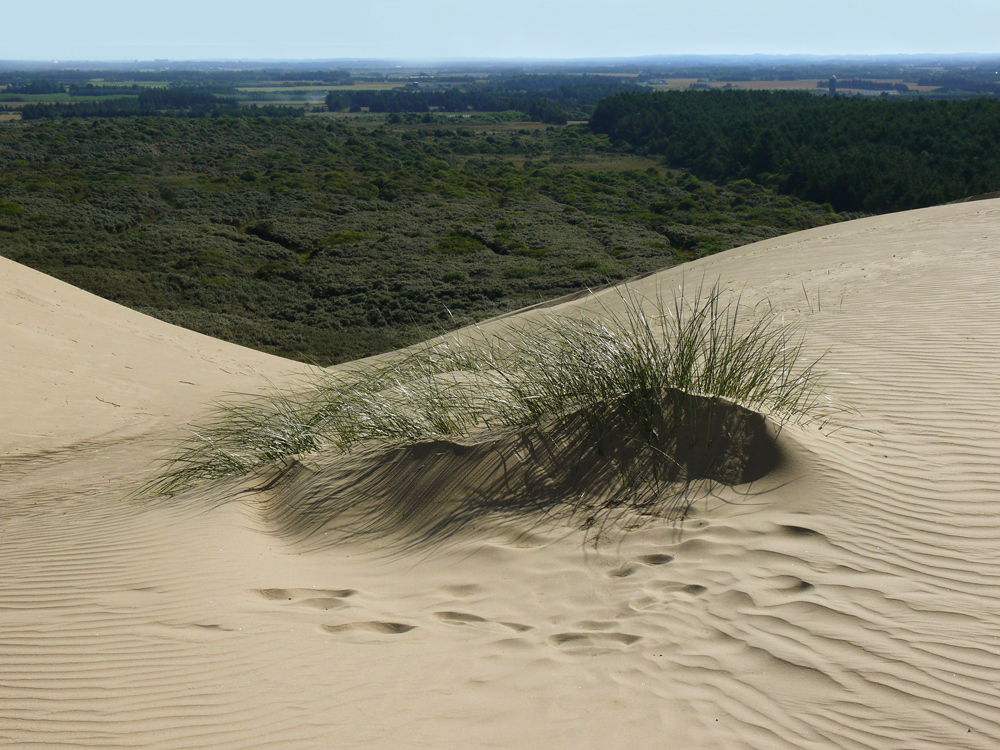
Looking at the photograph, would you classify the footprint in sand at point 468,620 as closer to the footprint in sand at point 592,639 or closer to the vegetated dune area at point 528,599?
the vegetated dune area at point 528,599

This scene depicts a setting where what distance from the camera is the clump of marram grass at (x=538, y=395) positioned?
5152 millimetres

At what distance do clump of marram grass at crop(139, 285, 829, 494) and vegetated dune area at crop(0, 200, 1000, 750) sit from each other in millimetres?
285

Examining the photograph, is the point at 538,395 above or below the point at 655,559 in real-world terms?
above

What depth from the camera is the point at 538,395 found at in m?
5.44

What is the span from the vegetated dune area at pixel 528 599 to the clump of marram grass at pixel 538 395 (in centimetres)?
28

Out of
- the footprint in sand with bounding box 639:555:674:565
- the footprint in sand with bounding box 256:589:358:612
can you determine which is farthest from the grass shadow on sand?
the footprint in sand with bounding box 256:589:358:612

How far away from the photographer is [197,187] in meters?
40.0

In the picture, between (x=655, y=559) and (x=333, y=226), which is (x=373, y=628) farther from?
(x=333, y=226)

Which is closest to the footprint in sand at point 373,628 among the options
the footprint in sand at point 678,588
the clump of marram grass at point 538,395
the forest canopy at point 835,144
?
the footprint in sand at point 678,588

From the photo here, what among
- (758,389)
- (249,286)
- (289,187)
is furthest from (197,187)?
(758,389)

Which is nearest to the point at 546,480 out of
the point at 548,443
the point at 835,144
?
the point at 548,443

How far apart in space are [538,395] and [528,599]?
1963mm

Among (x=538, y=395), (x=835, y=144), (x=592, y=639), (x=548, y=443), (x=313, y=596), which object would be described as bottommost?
(x=313, y=596)

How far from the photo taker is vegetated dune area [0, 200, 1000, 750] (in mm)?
2844
